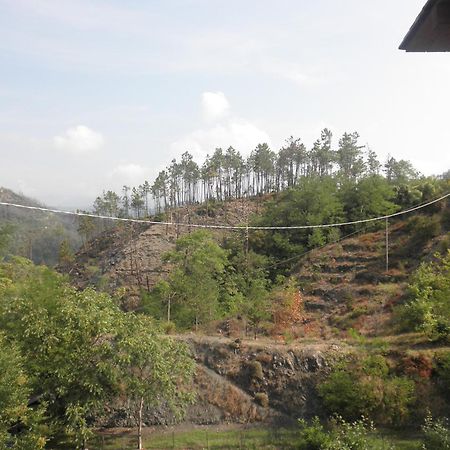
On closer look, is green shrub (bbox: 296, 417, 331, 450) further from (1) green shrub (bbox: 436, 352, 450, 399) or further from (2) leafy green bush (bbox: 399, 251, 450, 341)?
(2) leafy green bush (bbox: 399, 251, 450, 341)

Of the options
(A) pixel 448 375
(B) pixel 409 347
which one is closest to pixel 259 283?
(B) pixel 409 347

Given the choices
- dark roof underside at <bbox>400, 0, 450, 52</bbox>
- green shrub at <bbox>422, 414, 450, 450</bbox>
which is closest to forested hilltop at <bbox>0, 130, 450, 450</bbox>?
green shrub at <bbox>422, 414, 450, 450</bbox>

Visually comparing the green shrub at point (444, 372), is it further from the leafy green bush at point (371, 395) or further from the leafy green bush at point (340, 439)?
the leafy green bush at point (340, 439)

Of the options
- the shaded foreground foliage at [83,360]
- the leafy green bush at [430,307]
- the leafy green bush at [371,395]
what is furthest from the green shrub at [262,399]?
the leafy green bush at [430,307]

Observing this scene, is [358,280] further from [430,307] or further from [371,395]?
[371,395]

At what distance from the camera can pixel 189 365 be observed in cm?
1736

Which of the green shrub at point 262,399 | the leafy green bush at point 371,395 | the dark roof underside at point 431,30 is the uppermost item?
the dark roof underside at point 431,30

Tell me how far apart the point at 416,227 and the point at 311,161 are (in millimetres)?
40443

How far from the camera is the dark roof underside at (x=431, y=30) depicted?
2.48 meters

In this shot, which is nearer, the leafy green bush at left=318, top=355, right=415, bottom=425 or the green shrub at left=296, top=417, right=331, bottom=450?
the green shrub at left=296, top=417, right=331, bottom=450

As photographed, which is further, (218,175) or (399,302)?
(218,175)

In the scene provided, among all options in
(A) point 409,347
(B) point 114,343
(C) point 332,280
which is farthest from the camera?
(C) point 332,280

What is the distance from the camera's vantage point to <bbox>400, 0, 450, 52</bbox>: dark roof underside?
2.48 m

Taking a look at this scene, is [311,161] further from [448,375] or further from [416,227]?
[448,375]
